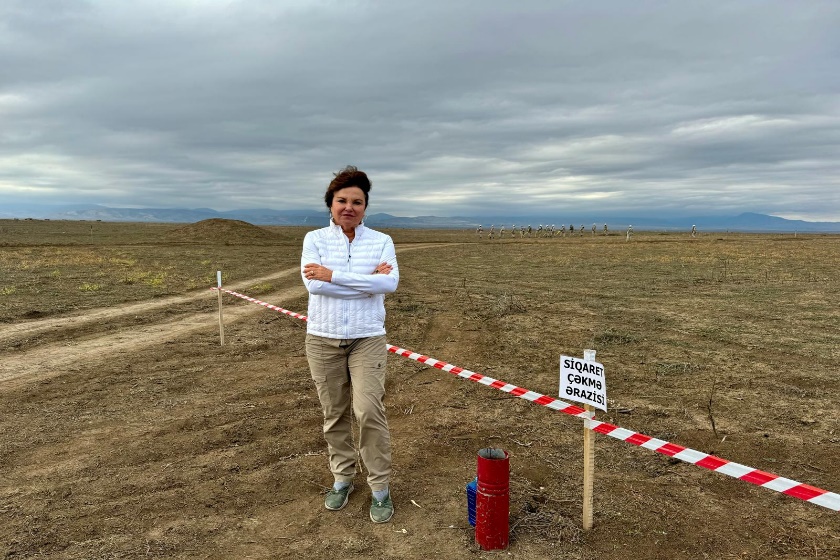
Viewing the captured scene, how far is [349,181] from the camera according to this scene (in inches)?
152

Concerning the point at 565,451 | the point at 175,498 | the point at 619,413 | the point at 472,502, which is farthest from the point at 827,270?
the point at 175,498

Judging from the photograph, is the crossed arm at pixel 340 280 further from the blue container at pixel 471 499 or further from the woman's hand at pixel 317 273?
the blue container at pixel 471 499

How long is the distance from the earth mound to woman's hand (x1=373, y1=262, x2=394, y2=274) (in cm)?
4891

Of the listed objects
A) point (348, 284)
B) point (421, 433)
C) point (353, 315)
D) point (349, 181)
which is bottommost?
point (421, 433)

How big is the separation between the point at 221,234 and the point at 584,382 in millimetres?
54556

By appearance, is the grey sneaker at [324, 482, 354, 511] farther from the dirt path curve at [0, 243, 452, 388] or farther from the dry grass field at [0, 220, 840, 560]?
the dirt path curve at [0, 243, 452, 388]

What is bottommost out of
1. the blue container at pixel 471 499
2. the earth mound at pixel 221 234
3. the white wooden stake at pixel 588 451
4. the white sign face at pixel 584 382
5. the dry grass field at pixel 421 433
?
the dry grass field at pixel 421 433

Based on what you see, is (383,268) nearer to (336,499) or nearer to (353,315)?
(353,315)

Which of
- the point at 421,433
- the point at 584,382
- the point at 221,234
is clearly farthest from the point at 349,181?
the point at 221,234

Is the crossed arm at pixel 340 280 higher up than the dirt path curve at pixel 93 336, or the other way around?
the crossed arm at pixel 340 280

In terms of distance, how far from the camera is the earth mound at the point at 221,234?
2019 inches

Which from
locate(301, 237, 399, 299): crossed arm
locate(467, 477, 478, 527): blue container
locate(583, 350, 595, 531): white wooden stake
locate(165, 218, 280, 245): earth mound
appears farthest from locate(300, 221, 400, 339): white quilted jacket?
locate(165, 218, 280, 245): earth mound

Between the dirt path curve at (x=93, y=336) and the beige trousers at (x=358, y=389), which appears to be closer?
the beige trousers at (x=358, y=389)

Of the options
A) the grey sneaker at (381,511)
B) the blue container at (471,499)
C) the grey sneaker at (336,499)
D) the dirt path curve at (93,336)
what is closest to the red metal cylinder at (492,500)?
the blue container at (471,499)
